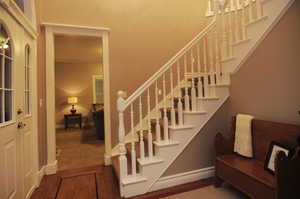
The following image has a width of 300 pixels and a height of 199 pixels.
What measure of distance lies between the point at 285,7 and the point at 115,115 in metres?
2.74

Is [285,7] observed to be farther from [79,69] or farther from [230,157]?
[79,69]

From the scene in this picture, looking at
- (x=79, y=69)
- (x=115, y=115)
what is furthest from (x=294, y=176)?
(x=79, y=69)

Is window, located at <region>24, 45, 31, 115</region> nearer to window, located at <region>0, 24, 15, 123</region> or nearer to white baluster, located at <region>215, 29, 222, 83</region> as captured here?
window, located at <region>0, 24, 15, 123</region>

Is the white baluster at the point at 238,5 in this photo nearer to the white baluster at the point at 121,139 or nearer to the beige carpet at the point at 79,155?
the white baluster at the point at 121,139

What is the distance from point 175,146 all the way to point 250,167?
2.75 feet

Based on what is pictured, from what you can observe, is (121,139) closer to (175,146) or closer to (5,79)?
(175,146)

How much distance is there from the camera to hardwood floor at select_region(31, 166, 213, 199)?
2.01 metres

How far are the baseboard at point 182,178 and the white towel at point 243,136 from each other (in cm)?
54

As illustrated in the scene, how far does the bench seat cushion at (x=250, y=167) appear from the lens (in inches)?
59.6

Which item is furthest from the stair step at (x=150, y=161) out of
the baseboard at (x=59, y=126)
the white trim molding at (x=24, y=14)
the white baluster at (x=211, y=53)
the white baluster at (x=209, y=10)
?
the baseboard at (x=59, y=126)

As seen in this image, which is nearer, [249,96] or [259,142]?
[259,142]

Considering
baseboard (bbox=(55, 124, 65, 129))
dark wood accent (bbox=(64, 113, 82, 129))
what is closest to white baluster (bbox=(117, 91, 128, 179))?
dark wood accent (bbox=(64, 113, 82, 129))

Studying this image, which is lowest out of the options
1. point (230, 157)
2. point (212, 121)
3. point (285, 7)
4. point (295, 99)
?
point (230, 157)

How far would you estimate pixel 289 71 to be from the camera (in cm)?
175
